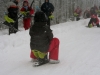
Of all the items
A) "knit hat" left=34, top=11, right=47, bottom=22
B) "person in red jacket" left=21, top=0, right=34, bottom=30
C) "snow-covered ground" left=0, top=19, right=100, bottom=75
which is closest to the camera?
"snow-covered ground" left=0, top=19, right=100, bottom=75

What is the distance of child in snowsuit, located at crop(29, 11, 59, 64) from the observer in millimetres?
4711

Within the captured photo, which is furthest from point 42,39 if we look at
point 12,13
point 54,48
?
point 12,13

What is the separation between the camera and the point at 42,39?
4770 mm

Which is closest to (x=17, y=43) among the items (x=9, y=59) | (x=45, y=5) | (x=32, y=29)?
(x=9, y=59)

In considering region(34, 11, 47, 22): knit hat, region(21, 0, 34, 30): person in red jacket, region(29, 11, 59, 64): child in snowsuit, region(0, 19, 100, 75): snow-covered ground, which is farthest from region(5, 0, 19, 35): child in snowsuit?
region(34, 11, 47, 22): knit hat

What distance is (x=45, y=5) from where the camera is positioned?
389 inches

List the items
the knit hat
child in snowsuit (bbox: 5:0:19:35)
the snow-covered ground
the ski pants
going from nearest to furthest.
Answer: the snow-covered ground
the knit hat
the ski pants
child in snowsuit (bbox: 5:0:19:35)

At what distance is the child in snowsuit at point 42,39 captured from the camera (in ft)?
15.5

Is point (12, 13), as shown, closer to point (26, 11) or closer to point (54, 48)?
point (26, 11)

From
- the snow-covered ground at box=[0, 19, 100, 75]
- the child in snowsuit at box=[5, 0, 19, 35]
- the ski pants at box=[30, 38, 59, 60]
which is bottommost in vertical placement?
the snow-covered ground at box=[0, 19, 100, 75]

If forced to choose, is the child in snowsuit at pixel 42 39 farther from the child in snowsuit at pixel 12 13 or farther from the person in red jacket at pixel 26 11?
the person in red jacket at pixel 26 11

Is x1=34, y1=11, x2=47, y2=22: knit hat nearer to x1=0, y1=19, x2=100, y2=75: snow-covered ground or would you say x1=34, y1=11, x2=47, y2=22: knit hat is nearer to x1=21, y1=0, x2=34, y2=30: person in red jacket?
x1=0, y1=19, x2=100, y2=75: snow-covered ground

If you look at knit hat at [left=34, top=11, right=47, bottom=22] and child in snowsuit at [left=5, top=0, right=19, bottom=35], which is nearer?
knit hat at [left=34, top=11, right=47, bottom=22]

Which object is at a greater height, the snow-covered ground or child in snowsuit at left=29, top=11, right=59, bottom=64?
child in snowsuit at left=29, top=11, right=59, bottom=64
